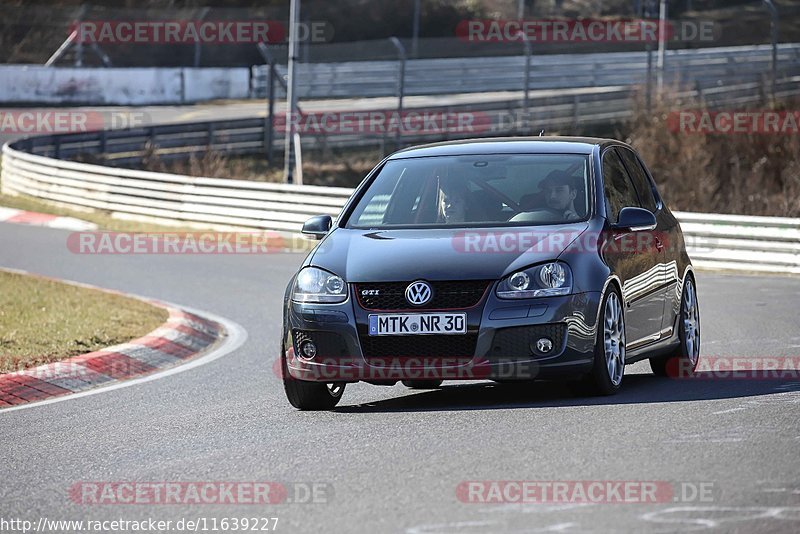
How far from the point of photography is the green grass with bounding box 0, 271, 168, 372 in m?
11.9

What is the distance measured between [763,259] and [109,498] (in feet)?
53.3

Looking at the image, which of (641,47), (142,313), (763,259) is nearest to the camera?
(142,313)

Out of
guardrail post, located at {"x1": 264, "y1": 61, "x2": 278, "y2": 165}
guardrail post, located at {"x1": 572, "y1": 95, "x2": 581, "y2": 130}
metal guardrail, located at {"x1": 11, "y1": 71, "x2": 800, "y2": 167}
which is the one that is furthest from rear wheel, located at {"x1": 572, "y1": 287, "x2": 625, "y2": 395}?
guardrail post, located at {"x1": 572, "y1": 95, "x2": 581, "y2": 130}

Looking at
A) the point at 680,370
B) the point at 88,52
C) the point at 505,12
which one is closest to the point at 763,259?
the point at 680,370

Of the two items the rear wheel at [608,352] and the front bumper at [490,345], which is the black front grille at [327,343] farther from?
the rear wheel at [608,352]

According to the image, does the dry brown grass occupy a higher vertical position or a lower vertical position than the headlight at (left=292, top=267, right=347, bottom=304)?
lower

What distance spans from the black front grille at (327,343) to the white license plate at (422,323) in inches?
10.7

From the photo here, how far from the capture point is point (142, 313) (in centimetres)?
1476

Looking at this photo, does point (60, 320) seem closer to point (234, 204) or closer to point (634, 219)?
point (634, 219)

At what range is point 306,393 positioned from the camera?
8984 millimetres

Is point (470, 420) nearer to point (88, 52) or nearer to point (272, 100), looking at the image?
point (272, 100)

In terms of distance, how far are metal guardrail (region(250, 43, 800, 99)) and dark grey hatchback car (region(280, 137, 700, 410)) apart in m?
31.1

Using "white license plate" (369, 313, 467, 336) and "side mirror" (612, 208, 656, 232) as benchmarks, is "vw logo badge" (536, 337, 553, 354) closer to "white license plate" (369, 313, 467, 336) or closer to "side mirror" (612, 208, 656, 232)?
"white license plate" (369, 313, 467, 336)

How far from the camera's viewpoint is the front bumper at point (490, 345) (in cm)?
838
